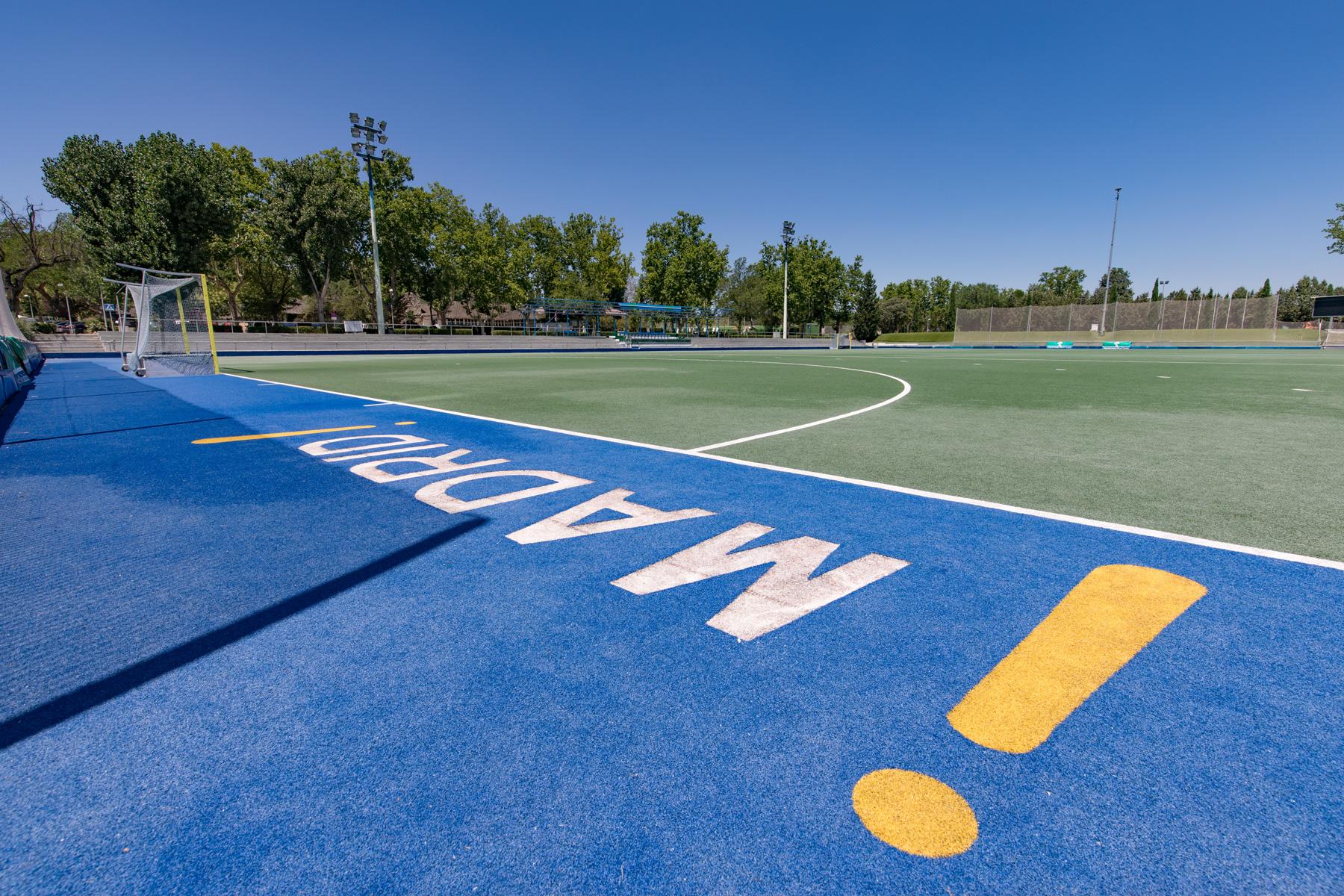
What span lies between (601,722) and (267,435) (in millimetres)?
7569

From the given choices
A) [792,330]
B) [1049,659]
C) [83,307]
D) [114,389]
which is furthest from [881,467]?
[83,307]

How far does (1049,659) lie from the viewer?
2.45 meters

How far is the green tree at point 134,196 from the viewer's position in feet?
122

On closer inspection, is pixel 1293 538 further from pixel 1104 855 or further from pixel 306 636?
pixel 306 636

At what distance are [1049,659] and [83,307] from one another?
4814 inches

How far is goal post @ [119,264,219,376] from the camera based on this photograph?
58.5 ft

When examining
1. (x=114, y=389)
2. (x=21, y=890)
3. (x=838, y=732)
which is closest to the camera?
(x=21, y=890)

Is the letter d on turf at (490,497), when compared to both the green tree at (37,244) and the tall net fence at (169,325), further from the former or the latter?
the green tree at (37,244)

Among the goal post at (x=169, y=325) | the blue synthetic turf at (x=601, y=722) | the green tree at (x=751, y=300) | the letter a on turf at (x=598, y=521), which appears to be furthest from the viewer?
the green tree at (x=751, y=300)

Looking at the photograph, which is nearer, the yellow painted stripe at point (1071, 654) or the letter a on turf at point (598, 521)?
the yellow painted stripe at point (1071, 654)

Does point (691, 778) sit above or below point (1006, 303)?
below

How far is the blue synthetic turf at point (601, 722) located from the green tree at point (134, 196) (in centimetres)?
4761

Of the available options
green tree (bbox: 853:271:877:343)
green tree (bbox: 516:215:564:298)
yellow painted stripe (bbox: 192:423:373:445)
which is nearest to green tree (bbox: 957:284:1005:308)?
green tree (bbox: 853:271:877:343)

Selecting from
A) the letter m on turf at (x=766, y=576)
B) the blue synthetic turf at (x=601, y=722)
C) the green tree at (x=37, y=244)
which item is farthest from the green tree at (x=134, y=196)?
the letter m on turf at (x=766, y=576)
